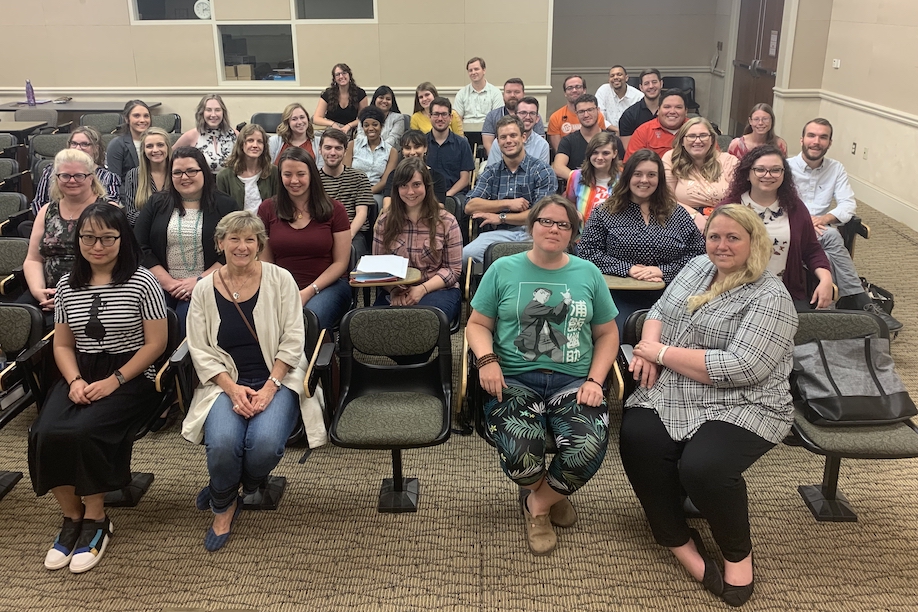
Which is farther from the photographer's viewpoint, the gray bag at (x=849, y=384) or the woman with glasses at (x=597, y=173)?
the woman with glasses at (x=597, y=173)

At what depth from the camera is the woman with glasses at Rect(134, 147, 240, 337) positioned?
3.56 metres

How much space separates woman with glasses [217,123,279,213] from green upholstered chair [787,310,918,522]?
308 centimetres

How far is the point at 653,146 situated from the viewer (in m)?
5.05

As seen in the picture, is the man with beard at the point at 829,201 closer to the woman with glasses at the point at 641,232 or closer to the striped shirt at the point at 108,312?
the woman with glasses at the point at 641,232

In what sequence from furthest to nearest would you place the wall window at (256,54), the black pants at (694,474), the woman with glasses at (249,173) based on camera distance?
the wall window at (256,54), the woman with glasses at (249,173), the black pants at (694,474)

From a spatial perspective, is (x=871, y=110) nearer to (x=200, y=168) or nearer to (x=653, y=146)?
(x=653, y=146)

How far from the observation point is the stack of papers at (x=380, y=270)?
3.36m

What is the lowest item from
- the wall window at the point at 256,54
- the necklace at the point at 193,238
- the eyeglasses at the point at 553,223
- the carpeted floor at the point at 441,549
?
the carpeted floor at the point at 441,549

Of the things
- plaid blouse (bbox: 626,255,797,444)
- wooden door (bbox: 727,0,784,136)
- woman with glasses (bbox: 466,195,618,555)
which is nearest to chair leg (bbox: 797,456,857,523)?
plaid blouse (bbox: 626,255,797,444)

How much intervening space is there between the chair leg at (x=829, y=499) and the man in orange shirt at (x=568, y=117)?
3.87 metres

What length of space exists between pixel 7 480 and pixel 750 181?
3585 millimetres

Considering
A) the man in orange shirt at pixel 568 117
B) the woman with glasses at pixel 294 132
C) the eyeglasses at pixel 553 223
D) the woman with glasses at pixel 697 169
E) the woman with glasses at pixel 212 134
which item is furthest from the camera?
the man in orange shirt at pixel 568 117

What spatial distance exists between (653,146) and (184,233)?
3.23 meters

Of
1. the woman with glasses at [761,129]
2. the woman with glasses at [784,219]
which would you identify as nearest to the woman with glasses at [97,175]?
the woman with glasses at [784,219]
